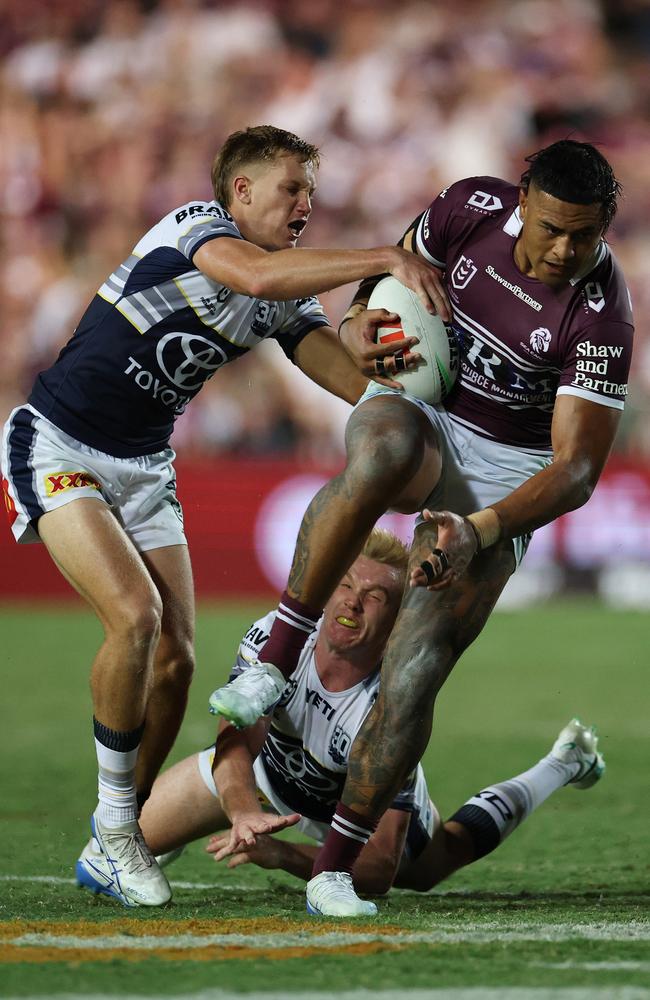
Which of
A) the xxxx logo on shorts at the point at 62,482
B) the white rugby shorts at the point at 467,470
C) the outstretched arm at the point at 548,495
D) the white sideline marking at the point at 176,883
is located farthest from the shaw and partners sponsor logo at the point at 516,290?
the white sideline marking at the point at 176,883

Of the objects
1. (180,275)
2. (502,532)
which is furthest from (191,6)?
(502,532)

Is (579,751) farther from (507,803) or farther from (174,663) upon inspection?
(174,663)

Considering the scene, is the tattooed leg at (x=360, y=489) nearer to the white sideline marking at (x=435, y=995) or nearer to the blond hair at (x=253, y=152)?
the blond hair at (x=253, y=152)

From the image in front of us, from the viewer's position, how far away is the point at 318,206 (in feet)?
46.6

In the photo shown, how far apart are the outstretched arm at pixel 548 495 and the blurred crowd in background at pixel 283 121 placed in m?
8.91

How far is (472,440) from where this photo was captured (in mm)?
4547

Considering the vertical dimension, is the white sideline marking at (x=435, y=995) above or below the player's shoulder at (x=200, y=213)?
below

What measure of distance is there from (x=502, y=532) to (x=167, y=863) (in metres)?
1.90

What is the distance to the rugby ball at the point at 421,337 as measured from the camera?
4.39m

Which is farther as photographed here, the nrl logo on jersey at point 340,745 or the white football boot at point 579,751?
the white football boot at point 579,751

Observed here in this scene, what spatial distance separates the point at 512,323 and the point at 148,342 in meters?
1.16

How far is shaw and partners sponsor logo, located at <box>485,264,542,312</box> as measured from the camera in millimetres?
4285

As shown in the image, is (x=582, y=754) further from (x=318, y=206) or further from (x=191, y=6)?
(x=191, y=6)

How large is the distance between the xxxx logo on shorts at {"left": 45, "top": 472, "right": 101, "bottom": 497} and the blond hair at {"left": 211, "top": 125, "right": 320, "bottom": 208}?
1053 millimetres
